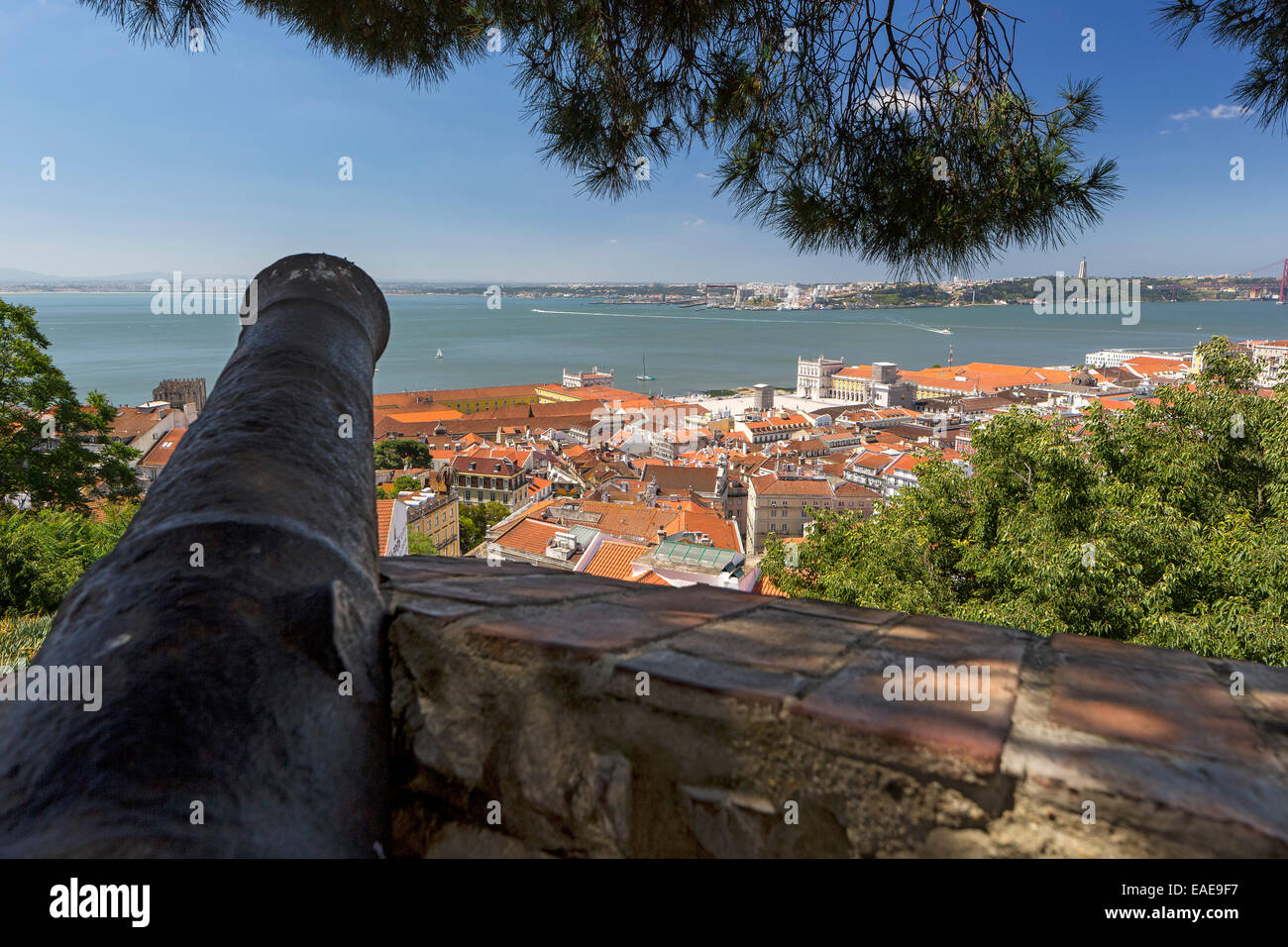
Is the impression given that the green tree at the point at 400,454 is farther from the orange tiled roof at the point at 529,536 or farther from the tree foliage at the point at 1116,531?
the tree foliage at the point at 1116,531

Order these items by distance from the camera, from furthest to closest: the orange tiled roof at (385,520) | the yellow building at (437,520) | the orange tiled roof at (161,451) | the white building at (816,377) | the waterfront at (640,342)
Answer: the white building at (816,377), the waterfront at (640,342), the orange tiled roof at (161,451), the yellow building at (437,520), the orange tiled roof at (385,520)

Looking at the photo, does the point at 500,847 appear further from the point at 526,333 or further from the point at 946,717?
the point at 526,333

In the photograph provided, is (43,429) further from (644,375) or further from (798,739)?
(644,375)

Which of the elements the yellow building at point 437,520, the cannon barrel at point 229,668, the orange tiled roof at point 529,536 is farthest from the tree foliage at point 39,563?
the orange tiled roof at point 529,536

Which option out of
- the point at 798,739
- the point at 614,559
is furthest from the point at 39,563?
the point at 614,559

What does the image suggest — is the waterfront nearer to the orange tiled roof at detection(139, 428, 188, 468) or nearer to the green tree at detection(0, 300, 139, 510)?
the orange tiled roof at detection(139, 428, 188, 468)

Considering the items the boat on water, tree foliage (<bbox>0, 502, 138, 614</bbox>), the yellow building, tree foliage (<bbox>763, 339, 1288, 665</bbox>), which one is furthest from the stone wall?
the boat on water

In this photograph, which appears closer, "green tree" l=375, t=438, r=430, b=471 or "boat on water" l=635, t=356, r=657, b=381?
"green tree" l=375, t=438, r=430, b=471
